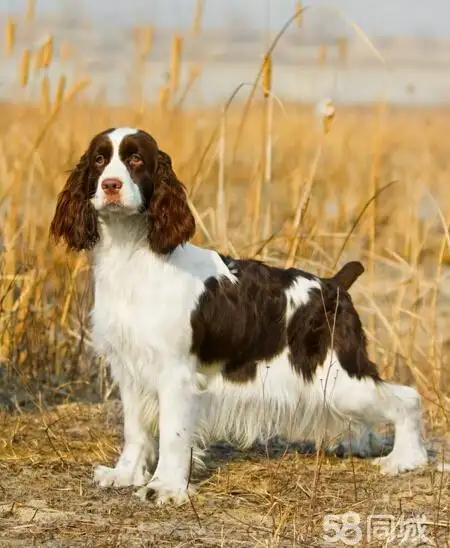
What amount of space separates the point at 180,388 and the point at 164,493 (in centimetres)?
41

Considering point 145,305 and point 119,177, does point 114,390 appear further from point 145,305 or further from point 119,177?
point 119,177

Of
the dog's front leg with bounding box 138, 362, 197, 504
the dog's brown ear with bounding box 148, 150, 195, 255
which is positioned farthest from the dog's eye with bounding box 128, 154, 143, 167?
the dog's front leg with bounding box 138, 362, 197, 504

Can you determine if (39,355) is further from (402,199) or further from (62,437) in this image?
(402,199)

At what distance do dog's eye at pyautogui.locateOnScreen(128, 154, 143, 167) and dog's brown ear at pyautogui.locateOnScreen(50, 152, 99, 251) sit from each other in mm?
214

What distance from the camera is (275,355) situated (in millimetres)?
5227

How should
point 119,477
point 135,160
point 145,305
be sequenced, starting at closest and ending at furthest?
1. point 135,160
2. point 145,305
3. point 119,477

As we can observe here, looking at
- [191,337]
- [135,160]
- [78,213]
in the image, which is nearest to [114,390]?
[191,337]

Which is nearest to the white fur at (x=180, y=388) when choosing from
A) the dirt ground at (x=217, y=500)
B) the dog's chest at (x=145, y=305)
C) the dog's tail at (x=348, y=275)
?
the dog's chest at (x=145, y=305)

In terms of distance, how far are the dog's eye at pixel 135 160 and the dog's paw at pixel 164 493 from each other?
46.3 inches

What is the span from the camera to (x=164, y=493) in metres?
4.75

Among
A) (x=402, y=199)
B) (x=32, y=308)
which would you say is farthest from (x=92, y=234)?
(x=402, y=199)

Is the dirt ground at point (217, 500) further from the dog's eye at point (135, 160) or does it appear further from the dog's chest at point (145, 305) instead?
the dog's eye at point (135, 160)

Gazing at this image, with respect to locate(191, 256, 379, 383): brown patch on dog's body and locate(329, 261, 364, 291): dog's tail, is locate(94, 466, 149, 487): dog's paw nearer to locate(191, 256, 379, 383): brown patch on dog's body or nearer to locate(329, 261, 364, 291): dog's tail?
locate(191, 256, 379, 383): brown patch on dog's body

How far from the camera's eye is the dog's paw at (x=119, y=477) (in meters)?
4.95
